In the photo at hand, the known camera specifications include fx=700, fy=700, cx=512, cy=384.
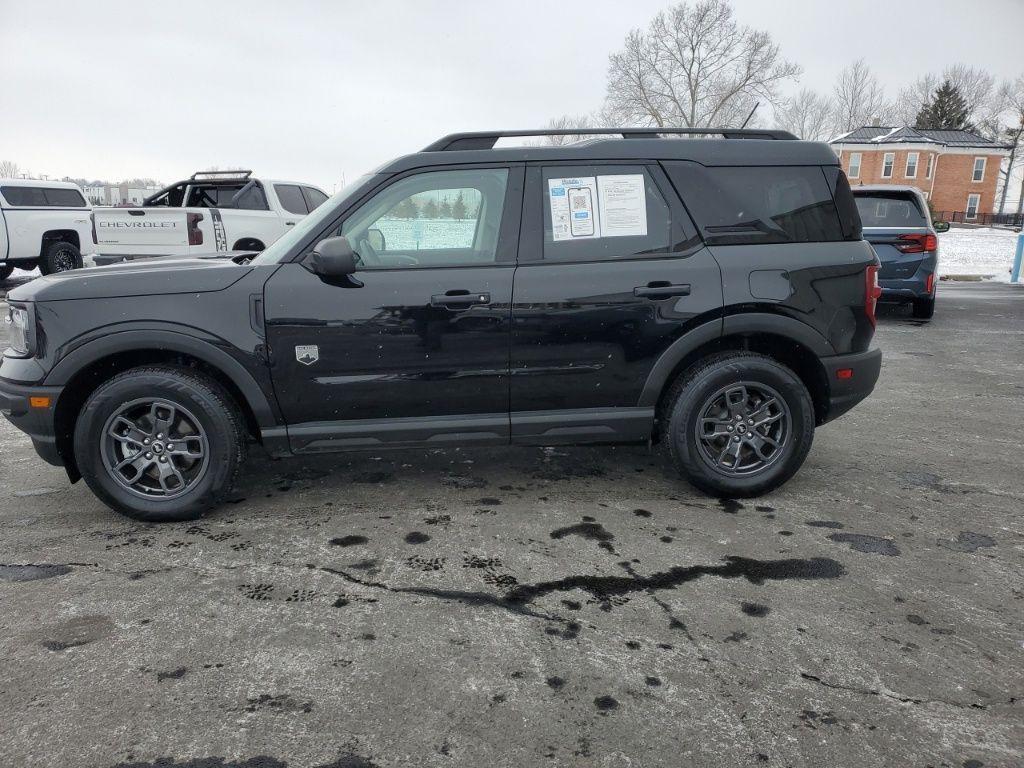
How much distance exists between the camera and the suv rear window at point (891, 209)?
378 inches

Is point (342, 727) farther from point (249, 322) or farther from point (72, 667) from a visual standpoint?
point (249, 322)

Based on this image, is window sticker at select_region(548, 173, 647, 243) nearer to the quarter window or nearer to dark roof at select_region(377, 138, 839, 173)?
dark roof at select_region(377, 138, 839, 173)

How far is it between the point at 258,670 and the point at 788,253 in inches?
129

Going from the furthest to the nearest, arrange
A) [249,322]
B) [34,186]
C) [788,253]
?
[34,186] → [788,253] → [249,322]

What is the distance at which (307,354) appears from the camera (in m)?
3.55

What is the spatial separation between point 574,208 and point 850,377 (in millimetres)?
1834

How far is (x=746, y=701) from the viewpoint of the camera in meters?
2.29

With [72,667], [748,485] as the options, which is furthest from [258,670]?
[748,485]

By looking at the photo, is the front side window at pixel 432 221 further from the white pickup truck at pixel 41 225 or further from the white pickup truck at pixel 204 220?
the white pickup truck at pixel 41 225

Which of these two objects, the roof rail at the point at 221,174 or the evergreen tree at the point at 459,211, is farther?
the roof rail at the point at 221,174

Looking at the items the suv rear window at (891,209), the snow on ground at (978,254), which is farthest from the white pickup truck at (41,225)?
the snow on ground at (978,254)

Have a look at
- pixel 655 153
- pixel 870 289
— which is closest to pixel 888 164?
pixel 870 289

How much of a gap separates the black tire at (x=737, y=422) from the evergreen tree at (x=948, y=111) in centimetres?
7994

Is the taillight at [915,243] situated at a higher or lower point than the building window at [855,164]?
lower
